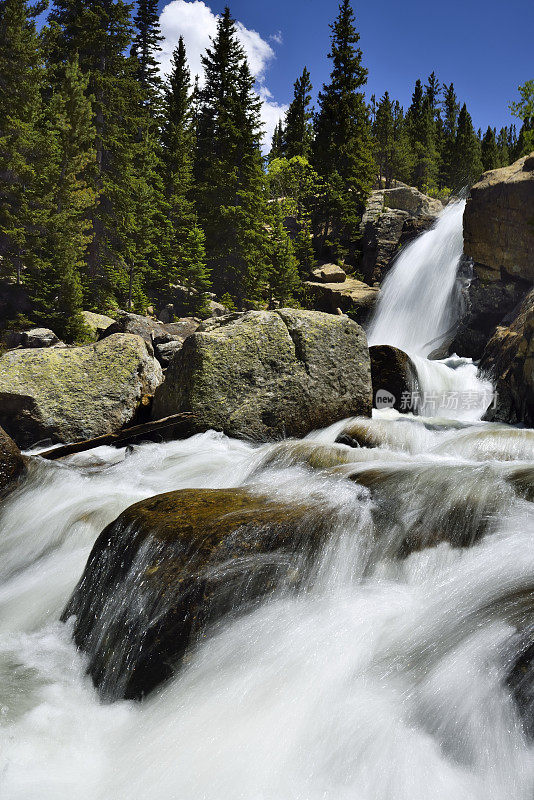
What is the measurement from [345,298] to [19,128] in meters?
15.5

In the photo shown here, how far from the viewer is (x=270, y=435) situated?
7.48 m

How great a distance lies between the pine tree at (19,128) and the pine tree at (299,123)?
28.3m

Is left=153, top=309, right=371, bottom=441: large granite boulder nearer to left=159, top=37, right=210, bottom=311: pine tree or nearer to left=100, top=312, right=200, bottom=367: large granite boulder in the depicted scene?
left=100, top=312, right=200, bottom=367: large granite boulder

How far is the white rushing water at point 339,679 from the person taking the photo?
2006 mm

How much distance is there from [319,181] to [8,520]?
34283mm

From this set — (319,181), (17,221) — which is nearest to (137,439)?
(17,221)

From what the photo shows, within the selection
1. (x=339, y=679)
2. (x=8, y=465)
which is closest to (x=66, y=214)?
(x=8, y=465)

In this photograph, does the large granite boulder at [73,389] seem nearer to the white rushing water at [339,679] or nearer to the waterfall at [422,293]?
the white rushing water at [339,679]

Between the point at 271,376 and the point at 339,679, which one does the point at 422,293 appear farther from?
the point at 339,679

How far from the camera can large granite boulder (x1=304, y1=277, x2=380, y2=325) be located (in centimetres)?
2334

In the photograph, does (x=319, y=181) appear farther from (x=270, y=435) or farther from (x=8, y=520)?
(x=8, y=520)

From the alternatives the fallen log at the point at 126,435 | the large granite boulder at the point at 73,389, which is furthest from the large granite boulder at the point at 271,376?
the large granite boulder at the point at 73,389

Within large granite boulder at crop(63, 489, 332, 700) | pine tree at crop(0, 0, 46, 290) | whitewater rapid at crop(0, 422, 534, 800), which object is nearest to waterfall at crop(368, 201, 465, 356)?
pine tree at crop(0, 0, 46, 290)

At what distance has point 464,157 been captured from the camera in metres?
50.1
